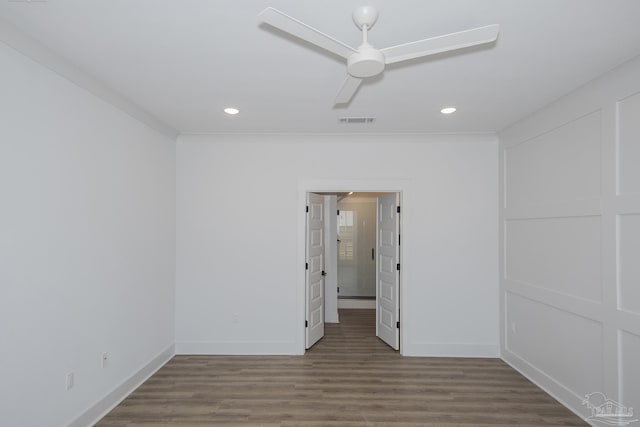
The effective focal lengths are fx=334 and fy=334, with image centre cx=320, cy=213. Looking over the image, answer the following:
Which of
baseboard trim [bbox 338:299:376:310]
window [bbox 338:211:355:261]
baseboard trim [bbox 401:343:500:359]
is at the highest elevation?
window [bbox 338:211:355:261]

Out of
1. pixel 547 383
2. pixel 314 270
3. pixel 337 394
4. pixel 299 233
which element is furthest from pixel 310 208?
pixel 547 383

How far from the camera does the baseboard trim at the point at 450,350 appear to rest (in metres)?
4.34

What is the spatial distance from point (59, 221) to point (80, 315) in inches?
31.2

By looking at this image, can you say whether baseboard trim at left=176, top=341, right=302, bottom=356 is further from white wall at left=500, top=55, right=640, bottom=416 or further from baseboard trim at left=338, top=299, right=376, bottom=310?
baseboard trim at left=338, top=299, right=376, bottom=310

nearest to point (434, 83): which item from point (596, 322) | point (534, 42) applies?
point (534, 42)

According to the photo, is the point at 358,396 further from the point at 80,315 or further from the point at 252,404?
the point at 80,315

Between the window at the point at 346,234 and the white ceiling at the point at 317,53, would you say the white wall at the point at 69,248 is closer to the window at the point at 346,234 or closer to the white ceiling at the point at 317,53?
the white ceiling at the point at 317,53

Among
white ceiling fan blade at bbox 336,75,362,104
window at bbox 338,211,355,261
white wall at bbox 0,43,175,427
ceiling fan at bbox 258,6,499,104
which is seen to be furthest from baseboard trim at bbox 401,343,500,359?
ceiling fan at bbox 258,6,499,104

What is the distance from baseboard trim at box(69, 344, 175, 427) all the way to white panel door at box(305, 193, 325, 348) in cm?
181

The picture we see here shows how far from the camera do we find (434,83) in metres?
2.84

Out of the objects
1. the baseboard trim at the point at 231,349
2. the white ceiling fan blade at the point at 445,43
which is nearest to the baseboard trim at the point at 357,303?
the baseboard trim at the point at 231,349

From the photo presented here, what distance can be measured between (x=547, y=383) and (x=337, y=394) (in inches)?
84.3

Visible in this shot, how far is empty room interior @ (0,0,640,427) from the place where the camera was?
2.08 m

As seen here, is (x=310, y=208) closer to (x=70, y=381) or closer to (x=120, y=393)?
(x=120, y=393)
